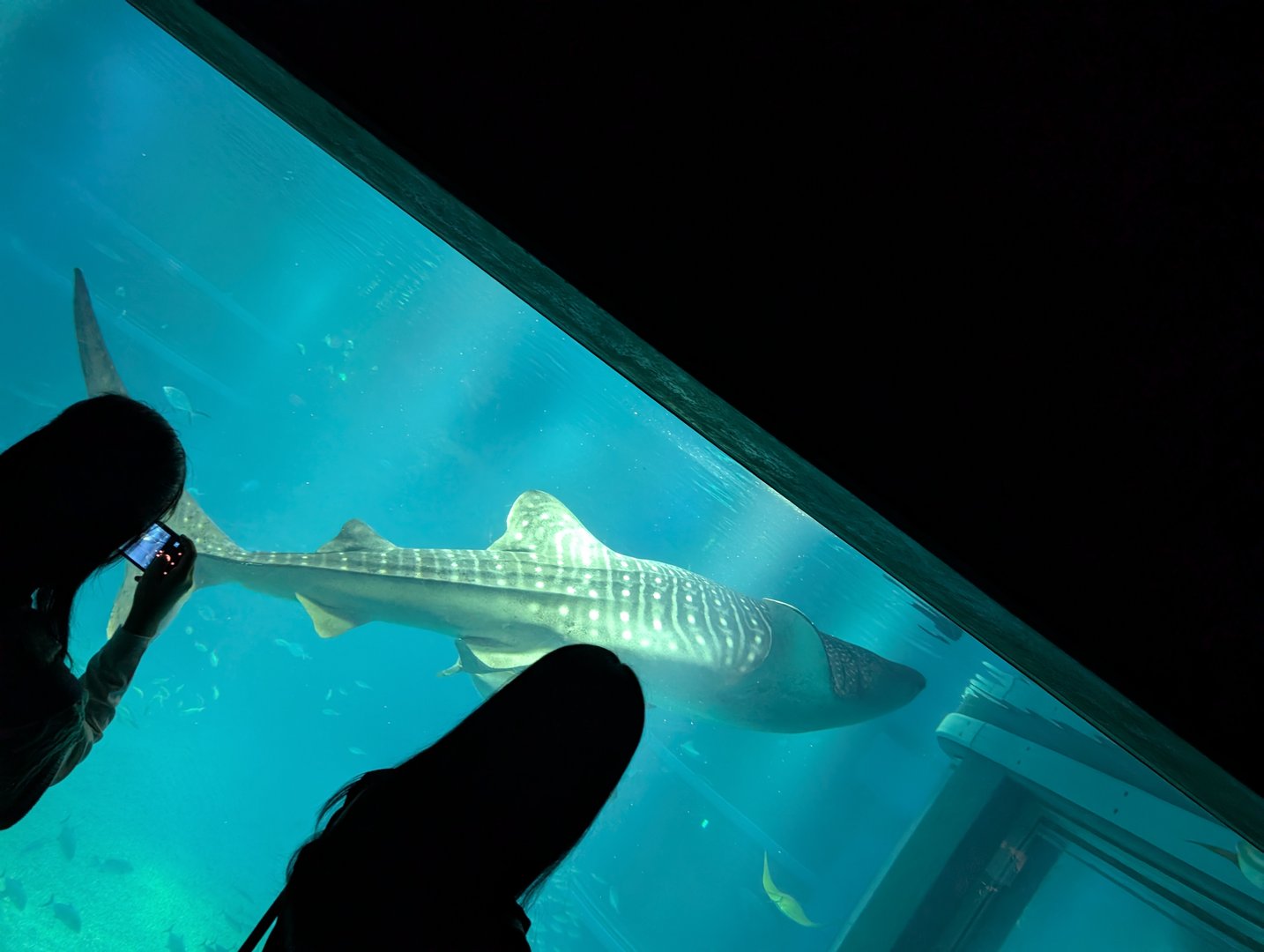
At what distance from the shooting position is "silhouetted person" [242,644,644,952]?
3.10 feet

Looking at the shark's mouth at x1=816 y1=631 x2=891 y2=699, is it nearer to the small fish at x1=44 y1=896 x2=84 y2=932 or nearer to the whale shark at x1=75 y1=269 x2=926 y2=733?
the whale shark at x1=75 y1=269 x2=926 y2=733

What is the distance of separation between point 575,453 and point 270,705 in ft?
67.7

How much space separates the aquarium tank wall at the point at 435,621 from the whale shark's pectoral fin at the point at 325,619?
0.25ft

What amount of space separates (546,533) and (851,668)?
4416mm

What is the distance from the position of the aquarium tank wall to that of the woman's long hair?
540cm

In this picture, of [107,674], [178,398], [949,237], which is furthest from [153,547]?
[178,398]

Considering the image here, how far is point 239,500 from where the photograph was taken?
29484 millimetres

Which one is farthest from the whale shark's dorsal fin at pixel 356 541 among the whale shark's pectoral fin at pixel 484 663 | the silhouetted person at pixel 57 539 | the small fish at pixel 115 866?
the small fish at pixel 115 866

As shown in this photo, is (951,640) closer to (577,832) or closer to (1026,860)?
(1026,860)

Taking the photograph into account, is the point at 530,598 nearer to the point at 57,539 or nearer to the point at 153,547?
the point at 153,547

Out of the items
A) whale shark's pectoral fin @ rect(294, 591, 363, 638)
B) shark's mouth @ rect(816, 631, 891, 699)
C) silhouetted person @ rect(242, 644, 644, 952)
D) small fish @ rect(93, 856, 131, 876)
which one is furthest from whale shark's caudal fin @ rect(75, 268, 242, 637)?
small fish @ rect(93, 856, 131, 876)

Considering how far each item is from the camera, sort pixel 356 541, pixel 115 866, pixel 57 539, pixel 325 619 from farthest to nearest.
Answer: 1. pixel 115 866
2. pixel 356 541
3. pixel 325 619
4. pixel 57 539

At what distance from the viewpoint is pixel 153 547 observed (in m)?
1.70

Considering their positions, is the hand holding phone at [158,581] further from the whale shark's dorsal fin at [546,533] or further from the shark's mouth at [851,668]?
the shark's mouth at [851,668]
